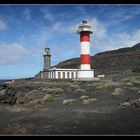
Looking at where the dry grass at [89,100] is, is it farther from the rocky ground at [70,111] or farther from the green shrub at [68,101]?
the green shrub at [68,101]

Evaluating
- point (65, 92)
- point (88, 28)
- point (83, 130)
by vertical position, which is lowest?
point (83, 130)

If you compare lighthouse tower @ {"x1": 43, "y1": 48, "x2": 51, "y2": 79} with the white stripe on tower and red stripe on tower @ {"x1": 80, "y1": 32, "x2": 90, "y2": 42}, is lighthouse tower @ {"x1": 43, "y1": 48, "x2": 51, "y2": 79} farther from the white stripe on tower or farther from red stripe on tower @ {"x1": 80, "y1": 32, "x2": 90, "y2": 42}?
red stripe on tower @ {"x1": 80, "y1": 32, "x2": 90, "y2": 42}

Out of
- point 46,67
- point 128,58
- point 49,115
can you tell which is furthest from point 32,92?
point 128,58

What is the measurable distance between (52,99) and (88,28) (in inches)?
427

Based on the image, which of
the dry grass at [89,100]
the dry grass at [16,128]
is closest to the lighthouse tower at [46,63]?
the dry grass at [89,100]

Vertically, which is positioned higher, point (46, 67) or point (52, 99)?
point (46, 67)

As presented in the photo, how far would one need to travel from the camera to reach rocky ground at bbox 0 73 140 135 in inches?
454

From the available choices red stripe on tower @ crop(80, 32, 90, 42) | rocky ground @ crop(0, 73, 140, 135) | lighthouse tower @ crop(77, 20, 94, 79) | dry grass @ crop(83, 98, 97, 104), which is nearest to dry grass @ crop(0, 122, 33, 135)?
rocky ground @ crop(0, 73, 140, 135)

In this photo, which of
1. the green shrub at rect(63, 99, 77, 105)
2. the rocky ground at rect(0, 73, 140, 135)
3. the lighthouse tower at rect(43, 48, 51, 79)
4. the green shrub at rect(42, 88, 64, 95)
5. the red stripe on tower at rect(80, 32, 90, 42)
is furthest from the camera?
the lighthouse tower at rect(43, 48, 51, 79)
